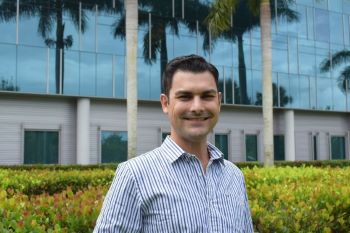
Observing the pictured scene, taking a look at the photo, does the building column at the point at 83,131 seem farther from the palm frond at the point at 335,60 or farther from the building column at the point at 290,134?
the palm frond at the point at 335,60

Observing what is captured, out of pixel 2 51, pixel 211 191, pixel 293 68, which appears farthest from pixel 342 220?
pixel 293 68

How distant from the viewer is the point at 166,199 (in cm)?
228

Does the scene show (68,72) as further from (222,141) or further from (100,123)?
(222,141)

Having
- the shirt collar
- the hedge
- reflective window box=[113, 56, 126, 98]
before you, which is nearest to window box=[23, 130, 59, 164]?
reflective window box=[113, 56, 126, 98]

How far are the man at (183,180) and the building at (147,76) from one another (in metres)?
20.2

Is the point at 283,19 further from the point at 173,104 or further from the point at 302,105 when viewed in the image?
the point at 173,104

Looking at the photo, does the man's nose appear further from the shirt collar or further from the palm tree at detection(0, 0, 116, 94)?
the palm tree at detection(0, 0, 116, 94)

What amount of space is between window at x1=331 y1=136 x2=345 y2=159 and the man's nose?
3249 cm

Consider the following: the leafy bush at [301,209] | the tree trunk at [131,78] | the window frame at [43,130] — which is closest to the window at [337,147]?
the window frame at [43,130]

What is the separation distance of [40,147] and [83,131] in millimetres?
2068

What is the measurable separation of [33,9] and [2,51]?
7.90 ft

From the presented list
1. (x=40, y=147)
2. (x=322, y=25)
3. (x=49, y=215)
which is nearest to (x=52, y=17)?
(x=40, y=147)

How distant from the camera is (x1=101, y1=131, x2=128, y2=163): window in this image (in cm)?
2466

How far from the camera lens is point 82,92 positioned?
23.3 meters
